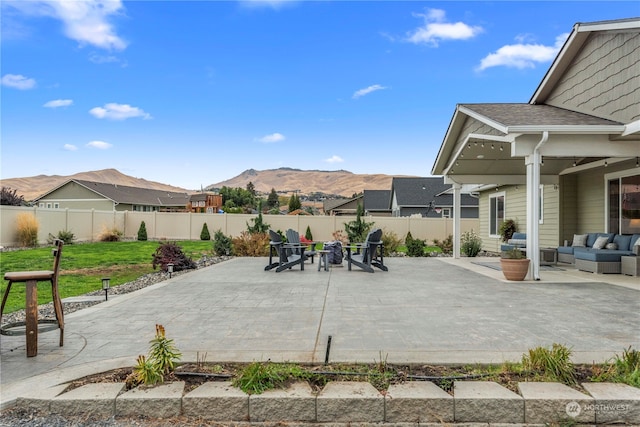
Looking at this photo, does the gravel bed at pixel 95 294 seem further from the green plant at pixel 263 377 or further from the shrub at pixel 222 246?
the green plant at pixel 263 377

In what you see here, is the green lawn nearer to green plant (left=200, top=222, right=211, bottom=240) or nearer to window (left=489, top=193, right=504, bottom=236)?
green plant (left=200, top=222, right=211, bottom=240)

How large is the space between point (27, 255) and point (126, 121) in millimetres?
12837

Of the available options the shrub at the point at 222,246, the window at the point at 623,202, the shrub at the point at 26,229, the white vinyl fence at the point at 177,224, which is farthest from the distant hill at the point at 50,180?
the window at the point at 623,202

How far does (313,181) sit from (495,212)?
2123 inches

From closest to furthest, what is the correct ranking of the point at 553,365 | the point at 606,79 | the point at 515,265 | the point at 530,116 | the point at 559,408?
1. the point at 559,408
2. the point at 553,365
3. the point at 515,265
4. the point at 530,116
5. the point at 606,79

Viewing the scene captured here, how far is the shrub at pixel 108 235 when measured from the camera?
20.1m

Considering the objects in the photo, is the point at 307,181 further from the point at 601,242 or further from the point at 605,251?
the point at 605,251

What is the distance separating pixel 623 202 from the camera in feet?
30.7

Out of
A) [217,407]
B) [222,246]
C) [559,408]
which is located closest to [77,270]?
[222,246]

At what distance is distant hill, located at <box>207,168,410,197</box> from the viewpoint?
65.1m

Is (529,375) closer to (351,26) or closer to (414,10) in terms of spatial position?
(414,10)

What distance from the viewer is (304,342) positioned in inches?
148

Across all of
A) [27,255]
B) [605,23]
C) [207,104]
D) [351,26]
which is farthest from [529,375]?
→ [207,104]

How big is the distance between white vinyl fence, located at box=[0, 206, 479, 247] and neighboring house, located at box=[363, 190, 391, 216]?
51.5ft
